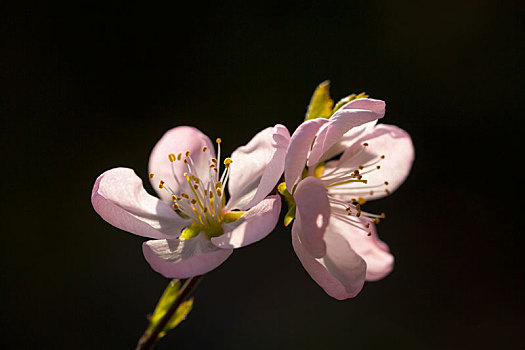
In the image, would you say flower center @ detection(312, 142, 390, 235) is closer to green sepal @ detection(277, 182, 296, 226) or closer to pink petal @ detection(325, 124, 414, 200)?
pink petal @ detection(325, 124, 414, 200)

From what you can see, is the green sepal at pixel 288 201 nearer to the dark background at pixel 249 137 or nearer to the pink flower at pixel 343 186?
the pink flower at pixel 343 186

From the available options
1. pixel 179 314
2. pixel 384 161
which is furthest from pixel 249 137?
pixel 179 314

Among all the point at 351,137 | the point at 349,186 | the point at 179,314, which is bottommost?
the point at 179,314

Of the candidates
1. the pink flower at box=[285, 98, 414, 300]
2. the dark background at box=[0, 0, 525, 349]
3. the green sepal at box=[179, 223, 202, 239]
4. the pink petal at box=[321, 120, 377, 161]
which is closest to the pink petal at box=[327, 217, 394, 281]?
the pink flower at box=[285, 98, 414, 300]

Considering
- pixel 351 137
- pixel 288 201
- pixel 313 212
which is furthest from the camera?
pixel 351 137

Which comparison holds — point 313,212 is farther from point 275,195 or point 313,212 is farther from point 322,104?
point 322,104

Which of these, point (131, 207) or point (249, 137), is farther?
point (249, 137)

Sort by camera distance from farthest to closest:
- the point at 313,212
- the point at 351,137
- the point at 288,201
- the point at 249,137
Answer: the point at 249,137
the point at 351,137
the point at 288,201
the point at 313,212

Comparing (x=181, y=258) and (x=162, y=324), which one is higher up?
(x=181, y=258)
